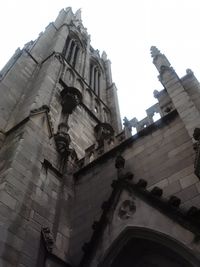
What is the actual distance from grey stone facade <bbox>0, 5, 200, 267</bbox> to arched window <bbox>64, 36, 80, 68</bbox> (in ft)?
28.8

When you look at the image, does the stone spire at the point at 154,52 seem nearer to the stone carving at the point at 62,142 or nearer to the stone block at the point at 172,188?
the stone carving at the point at 62,142

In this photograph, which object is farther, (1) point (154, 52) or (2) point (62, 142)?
(1) point (154, 52)

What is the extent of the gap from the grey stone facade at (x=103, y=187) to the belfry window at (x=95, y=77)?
29.4ft

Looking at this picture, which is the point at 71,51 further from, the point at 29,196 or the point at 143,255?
the point at 143,255

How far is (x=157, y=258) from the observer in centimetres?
679

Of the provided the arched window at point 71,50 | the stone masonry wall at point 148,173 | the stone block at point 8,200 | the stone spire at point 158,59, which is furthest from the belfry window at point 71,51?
the stone block at point 8,200

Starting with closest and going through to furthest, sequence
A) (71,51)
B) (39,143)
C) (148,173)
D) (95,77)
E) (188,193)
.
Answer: (188,193) → (148,173) → (39,143) → (71,51) → (95,77)

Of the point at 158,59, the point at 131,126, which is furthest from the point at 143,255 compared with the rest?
the point at 158,59

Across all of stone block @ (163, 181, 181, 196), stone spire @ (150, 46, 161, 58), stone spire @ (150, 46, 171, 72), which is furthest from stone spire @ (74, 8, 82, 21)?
stone block @ (163, 181, 181, 196)

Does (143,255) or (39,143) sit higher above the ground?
(39,143)

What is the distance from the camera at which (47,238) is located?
276 inches

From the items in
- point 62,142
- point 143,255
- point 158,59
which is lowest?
point 143,255

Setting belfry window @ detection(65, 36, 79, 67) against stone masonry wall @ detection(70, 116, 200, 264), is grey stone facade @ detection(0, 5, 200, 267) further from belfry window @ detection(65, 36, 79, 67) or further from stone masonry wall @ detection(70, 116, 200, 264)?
belfry window @ detection(65, 36, 79, 67)

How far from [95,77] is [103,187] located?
618 inches
